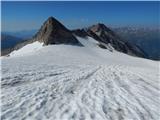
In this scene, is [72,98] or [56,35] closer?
[72,98]

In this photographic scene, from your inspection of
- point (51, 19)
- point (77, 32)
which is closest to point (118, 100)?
point (51, 19)

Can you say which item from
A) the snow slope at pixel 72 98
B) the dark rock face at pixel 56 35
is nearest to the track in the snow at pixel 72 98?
the snow slope at pixel 72 98

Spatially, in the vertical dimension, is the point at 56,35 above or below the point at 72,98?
above

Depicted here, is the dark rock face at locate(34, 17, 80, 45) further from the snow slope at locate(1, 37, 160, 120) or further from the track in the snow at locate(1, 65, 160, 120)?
the track in the snow at locate(1, 65, 160, 120)

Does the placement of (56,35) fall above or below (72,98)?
above

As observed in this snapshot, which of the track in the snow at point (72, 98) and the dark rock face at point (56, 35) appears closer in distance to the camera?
the track in the snow at point (72, 98)

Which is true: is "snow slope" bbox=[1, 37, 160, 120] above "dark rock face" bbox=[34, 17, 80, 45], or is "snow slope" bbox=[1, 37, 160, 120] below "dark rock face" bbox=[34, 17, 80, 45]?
below

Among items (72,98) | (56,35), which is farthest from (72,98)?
(56,35)

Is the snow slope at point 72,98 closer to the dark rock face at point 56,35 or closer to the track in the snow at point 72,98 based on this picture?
the track in the snow at point 72,98

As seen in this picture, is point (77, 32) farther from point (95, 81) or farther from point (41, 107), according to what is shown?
point (41, 107)

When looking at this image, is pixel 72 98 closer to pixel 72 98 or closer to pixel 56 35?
pixel 72 98

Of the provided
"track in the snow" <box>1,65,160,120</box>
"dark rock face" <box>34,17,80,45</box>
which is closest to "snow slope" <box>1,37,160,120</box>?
"track in the snow" <box>1,65,160,120</box>
